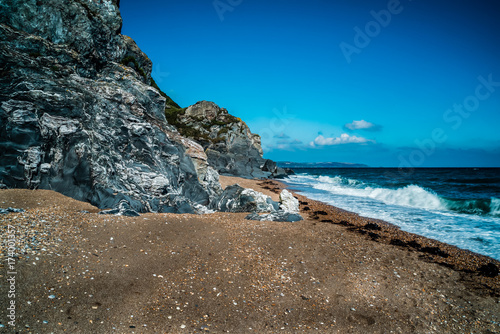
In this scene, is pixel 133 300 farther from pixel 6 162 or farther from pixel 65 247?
pixel 6 162

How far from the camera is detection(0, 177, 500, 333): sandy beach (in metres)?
4.82

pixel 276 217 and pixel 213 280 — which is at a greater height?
pixel 276 217

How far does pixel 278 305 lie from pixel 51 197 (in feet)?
30.5

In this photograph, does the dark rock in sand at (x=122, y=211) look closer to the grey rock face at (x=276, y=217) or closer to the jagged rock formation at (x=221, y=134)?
the grey rock face at (x=276, y=217)

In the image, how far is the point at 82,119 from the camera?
10938 mm

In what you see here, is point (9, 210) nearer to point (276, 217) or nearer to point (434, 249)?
point (276, 217)

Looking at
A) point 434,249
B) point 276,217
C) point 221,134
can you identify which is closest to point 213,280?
point 276,217

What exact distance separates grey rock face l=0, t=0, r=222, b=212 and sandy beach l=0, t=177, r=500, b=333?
3.90ft

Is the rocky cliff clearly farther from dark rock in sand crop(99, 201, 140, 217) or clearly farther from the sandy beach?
A: the sandy beach

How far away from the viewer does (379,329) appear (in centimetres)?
536

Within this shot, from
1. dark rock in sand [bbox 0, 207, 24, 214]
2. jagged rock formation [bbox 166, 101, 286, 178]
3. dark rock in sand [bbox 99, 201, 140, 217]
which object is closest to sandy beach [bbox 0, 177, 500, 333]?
dark rock in sand [bbox 0, 207, 24, 214]

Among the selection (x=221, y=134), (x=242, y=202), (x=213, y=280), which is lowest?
(x=213, y=280)

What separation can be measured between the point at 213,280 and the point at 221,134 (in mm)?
40929

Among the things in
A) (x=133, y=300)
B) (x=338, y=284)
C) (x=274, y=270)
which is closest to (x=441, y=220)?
(x=338, y=284)
